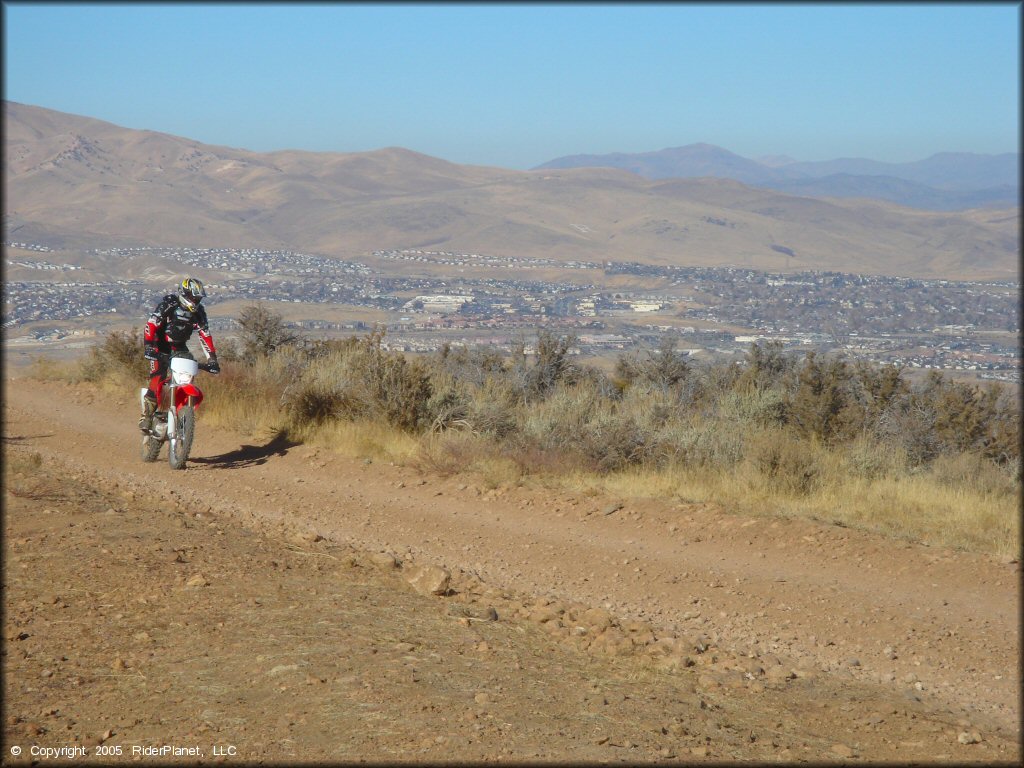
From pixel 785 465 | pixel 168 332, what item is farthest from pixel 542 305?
pixel 785 465

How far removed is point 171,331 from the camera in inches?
395

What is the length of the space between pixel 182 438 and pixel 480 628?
17.2 ft

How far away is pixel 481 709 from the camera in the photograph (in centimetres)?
437

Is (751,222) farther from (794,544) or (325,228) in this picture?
(794,544)

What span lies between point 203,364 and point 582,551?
4.57 m

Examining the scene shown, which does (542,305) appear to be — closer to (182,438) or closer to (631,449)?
(631,449)

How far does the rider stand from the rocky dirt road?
3.53 ft

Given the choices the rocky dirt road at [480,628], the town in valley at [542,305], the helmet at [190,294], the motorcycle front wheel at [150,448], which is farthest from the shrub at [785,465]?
the town in valley at [542,305]

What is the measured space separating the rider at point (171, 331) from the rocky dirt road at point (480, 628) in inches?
42.3

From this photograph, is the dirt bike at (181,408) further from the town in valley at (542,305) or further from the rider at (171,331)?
the town in valley at (542,305)

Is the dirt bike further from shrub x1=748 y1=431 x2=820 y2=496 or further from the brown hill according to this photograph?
the brown hill

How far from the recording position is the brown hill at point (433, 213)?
76188 mm

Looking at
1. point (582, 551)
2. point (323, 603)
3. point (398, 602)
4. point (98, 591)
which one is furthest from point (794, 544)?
point (98, 591)

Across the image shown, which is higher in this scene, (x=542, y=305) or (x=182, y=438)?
(x=542, y=305)
